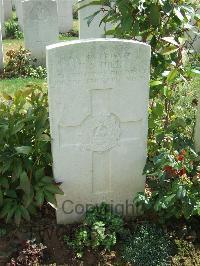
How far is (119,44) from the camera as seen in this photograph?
3.47 m

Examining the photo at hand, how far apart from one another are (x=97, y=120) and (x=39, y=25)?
18.6 feet

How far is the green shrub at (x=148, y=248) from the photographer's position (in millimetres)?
3669

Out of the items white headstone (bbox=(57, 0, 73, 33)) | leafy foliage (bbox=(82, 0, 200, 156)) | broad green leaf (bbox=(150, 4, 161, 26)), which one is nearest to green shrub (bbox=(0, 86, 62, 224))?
leafy foliage (bbox=(82, 0, 200, 156))

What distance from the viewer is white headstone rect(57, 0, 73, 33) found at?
1258 cm

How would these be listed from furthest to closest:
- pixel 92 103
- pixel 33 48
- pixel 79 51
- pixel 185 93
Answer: pixel 33 48, pixel 185 93, pixel 92 103, pixel 79 51

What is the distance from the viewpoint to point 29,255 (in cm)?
357

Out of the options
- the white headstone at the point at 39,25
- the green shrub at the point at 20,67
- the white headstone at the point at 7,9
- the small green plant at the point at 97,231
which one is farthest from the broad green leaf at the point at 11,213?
the white headstone at the point at 7,9

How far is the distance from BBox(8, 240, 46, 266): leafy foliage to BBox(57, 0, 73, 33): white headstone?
9.87 m

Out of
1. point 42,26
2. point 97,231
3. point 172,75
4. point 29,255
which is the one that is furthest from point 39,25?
point 29,255

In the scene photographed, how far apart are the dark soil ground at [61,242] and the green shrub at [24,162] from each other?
146mm

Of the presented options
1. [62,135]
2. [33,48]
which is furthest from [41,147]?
[33,48]

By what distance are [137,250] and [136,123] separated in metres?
1.10

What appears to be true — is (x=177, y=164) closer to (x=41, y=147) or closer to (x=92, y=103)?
(x=92, y=103)

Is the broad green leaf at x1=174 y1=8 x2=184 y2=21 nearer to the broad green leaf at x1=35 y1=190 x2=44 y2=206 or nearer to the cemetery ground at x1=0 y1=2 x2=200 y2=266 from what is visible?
the cemetery ground at x1=0 y1=2 x2=200 y2=266
